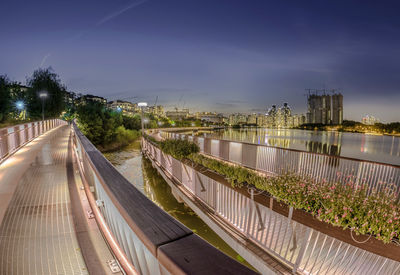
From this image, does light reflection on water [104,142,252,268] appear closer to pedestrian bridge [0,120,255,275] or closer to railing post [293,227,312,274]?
railing post [293,227,312,274]

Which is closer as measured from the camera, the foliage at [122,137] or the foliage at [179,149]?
the foliage at [179,149]

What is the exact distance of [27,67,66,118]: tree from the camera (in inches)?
1439

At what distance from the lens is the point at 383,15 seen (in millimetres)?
50781

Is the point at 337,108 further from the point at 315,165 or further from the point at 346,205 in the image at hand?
the point at 346,205

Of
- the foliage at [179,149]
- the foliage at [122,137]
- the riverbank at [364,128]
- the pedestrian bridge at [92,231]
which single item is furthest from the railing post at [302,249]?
the riverbank at [364,128]

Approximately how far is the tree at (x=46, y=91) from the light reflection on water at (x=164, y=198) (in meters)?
26.8

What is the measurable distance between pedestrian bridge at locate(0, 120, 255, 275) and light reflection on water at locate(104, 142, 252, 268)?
4.48 metres

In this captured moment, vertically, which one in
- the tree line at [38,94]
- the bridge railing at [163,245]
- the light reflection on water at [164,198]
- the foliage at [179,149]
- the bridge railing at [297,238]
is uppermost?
the tree line at [38,94]

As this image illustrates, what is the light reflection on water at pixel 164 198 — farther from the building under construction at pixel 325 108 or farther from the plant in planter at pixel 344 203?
the building under construction at pixel 325 108

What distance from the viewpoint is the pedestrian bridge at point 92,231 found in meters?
0.92

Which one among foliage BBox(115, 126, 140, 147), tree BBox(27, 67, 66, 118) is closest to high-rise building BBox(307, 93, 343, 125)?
foliage BBox(115, 126, 140, 147)

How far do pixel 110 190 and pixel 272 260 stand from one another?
3.92m

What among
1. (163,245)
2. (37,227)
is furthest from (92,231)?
(163,245)

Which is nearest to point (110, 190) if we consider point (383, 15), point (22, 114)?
point (22, 114)
